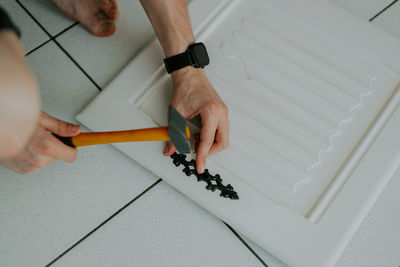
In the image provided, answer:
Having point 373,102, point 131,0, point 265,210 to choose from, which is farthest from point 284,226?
point 131,0

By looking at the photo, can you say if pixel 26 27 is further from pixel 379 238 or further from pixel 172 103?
pixel 379 238

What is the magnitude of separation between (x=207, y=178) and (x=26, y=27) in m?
0.64

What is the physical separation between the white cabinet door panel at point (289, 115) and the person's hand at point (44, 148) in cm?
17

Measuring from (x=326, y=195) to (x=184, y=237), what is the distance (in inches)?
12.8

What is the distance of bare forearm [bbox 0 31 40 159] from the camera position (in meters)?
0.38

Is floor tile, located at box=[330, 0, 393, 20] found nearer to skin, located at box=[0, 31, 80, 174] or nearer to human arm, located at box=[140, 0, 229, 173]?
human arm, located at box=[140, 0, 229, 173]

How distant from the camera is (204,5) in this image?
3.15 feet

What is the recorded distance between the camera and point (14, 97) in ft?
1.26

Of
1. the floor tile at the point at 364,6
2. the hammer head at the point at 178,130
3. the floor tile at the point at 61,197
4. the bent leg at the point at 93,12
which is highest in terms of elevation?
the floor tile at the point at 364,6

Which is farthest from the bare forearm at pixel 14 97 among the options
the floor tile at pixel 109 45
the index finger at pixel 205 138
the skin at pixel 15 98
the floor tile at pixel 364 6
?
the floor tile at pixel 364 6

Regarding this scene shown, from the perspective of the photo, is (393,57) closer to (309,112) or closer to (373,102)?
(373,102)

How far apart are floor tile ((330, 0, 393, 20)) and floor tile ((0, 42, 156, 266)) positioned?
757 millimetres

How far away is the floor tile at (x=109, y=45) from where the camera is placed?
0.93 meters

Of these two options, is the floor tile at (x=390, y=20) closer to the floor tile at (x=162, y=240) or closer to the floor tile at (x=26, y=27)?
the floor tile at (x=162, y=240)
